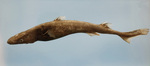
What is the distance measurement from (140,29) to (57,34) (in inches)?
80.0

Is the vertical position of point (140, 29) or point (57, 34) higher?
point (140, 29)

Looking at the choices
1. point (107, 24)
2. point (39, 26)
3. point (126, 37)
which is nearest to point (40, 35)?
point (39, 26)

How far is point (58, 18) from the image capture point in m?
6.23

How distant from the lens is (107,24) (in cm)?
633

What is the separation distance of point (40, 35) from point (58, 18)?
58 cm

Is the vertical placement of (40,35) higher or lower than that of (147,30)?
lower

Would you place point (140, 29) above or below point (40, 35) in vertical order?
above

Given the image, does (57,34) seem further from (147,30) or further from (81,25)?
(147,30)

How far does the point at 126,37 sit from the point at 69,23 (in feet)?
4.75

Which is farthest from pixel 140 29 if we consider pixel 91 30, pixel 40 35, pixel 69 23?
pixel 40 35

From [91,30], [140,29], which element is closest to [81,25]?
[91,30]

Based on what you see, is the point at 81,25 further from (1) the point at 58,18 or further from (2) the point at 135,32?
(2) the point at 135,32

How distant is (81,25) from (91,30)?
0.27 m

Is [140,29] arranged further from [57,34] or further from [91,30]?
Result: [57,34]
